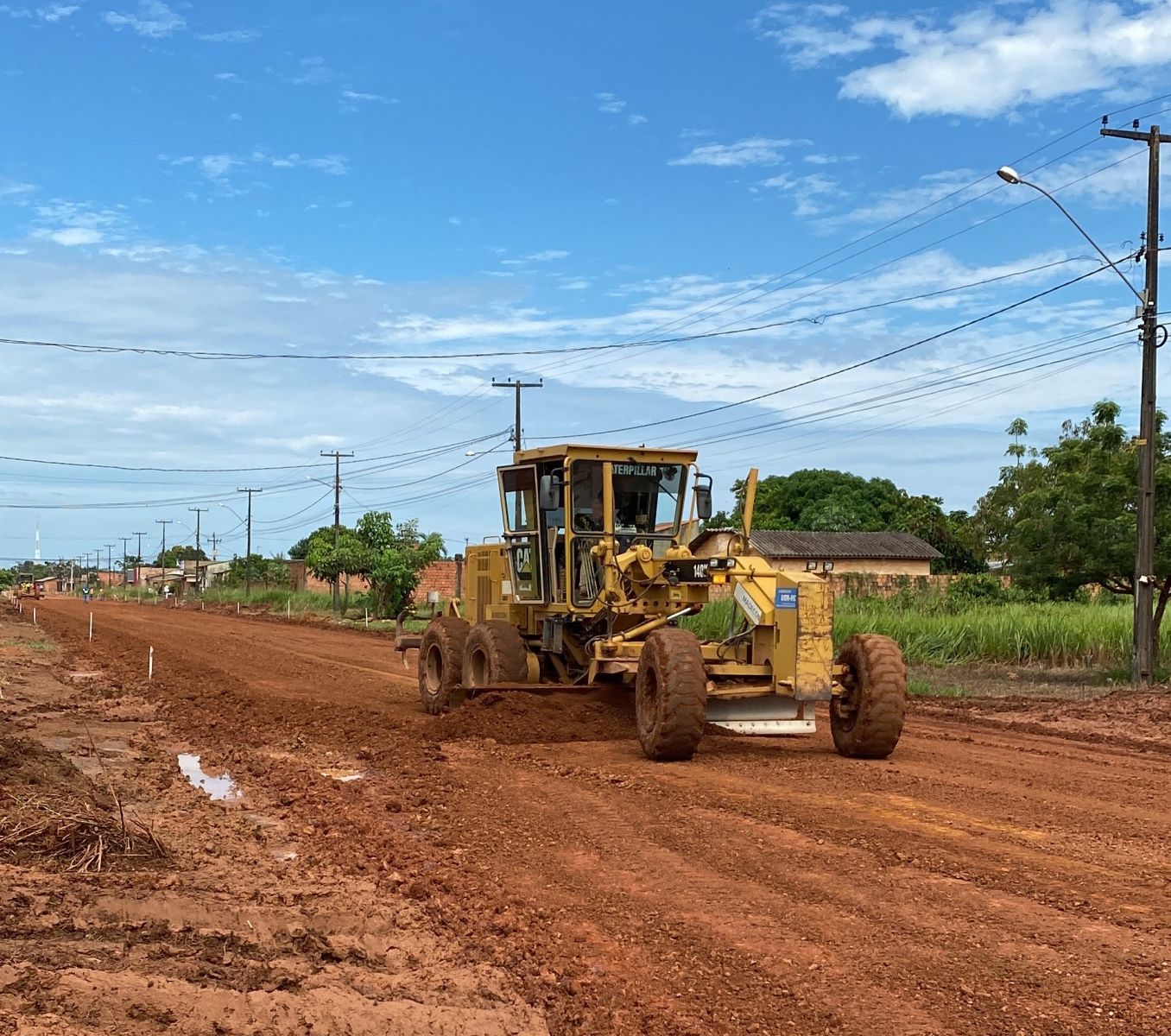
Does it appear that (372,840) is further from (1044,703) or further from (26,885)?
(1044,703)

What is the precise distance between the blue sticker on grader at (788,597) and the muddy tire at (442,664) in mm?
4879

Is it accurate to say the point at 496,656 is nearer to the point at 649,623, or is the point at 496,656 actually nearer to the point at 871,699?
the point at 649,623

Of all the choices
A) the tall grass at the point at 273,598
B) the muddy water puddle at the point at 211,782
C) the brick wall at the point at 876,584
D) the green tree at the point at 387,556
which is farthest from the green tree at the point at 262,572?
the muddy water puddle at the point at 211,782

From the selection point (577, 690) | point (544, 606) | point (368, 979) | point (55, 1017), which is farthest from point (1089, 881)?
point (544, 606)

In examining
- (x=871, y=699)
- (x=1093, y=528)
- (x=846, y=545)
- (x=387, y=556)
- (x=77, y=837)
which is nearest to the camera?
(x=77, y=837)

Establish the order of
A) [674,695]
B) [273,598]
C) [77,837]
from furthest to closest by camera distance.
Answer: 1. [273,598]
2. [674,695]
3. [77,837]

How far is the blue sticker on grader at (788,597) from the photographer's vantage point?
465 inches

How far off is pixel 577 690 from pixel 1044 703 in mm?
8405

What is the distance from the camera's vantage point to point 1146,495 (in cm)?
2023

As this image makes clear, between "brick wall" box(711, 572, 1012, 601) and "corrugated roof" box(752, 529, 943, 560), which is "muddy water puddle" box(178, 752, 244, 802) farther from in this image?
"corrugated roof" box(752, 529, 943, 560)

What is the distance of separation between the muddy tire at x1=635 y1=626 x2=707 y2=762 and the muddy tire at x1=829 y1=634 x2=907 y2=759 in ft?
4.99

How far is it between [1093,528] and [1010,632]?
3.44m

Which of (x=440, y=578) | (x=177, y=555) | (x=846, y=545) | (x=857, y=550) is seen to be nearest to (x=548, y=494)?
(x=440, y=578)

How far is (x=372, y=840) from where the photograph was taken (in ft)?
28.6
